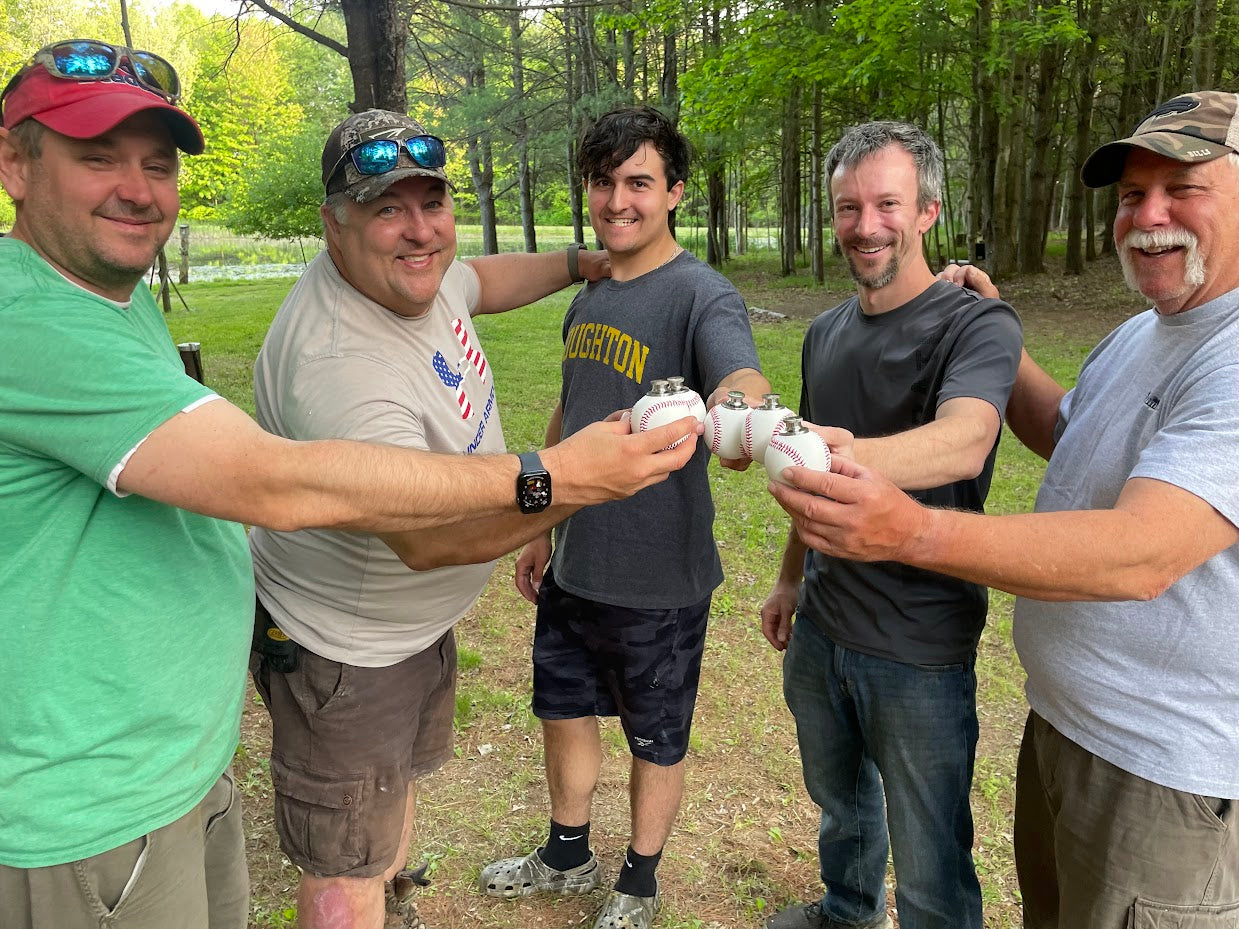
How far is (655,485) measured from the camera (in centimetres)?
334

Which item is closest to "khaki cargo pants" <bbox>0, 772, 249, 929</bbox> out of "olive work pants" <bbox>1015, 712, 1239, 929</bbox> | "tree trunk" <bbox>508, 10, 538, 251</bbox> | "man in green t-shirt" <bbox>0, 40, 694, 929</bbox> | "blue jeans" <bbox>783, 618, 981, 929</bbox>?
"man in green t-shirt" <bbox>0, 40, 694, 929</bbox>

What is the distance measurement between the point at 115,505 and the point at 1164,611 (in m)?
2.62

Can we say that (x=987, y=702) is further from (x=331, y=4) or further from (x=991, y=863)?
(x=331, y=4)

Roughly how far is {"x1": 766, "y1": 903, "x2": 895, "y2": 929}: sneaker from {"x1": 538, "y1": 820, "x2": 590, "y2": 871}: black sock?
881mm

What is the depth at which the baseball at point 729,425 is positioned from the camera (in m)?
2.45

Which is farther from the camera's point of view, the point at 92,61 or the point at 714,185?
the point at 714,185

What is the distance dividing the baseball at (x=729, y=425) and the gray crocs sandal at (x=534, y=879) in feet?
7.74

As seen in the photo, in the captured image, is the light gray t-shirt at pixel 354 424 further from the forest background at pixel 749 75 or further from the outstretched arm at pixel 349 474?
the forest background at pixel 749 75

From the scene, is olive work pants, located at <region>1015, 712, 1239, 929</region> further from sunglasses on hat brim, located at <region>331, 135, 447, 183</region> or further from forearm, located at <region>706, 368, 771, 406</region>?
sunglasses on hat brim, located at <region>331, 135, 447, 183</region>

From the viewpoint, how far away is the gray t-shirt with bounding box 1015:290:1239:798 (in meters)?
1.94

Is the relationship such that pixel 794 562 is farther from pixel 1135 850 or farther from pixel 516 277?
pixel 516 277

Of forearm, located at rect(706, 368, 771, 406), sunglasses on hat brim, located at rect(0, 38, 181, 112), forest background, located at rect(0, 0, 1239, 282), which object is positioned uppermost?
forest background, located at rect(0, 0, 1239, 282)

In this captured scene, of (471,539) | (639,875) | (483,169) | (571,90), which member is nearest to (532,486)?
(471,539)

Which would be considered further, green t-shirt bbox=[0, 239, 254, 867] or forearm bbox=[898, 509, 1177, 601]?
forearm bbox=[898, 509, 1177, 601]
